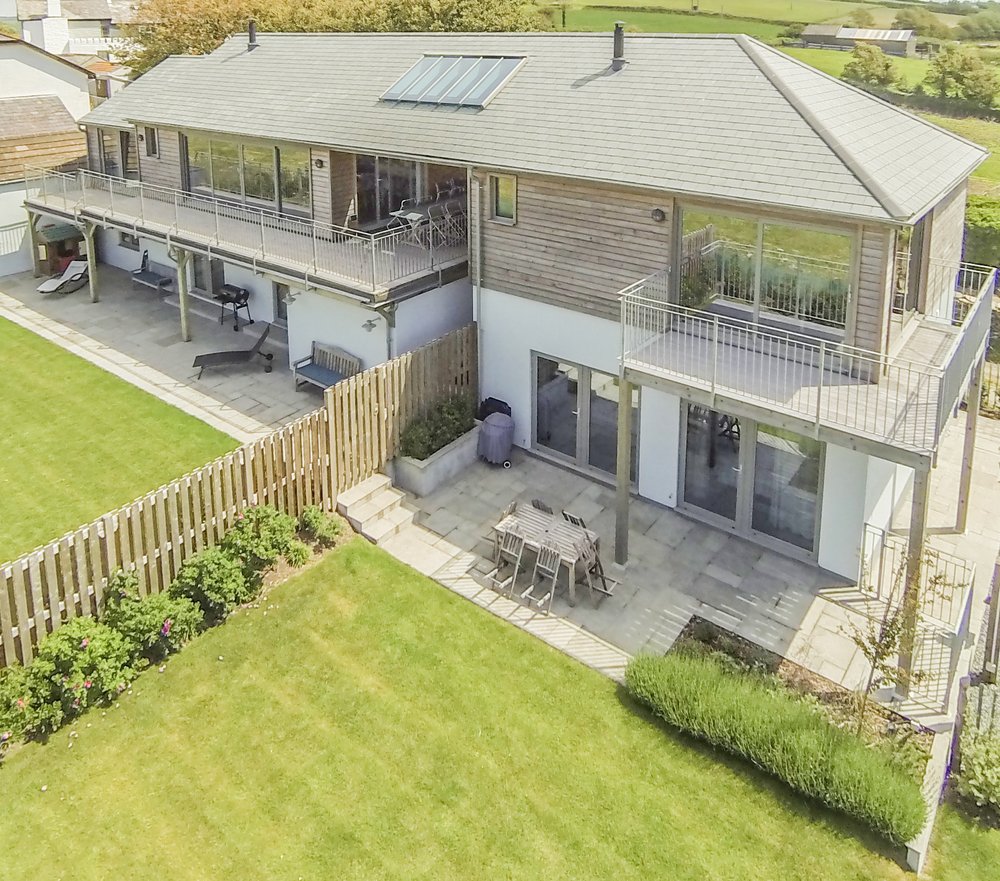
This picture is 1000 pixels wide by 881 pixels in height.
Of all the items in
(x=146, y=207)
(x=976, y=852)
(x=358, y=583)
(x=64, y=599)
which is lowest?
(x=976, y=852)

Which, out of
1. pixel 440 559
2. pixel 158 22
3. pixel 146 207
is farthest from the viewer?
pixel 158 22

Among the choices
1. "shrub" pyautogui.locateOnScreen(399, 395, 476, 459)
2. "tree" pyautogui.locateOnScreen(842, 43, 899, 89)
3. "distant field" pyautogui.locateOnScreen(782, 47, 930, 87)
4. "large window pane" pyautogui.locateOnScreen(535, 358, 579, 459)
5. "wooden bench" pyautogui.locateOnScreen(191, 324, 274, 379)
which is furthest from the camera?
"distant field" pyautogui.locateOnScreen(782, 47, 930, 87)

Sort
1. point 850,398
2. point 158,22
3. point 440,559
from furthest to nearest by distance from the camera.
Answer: point 158,22 < point 440,559 < point 850,398

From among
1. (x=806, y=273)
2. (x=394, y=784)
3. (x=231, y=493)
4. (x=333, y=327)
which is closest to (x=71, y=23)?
(x=333, y=327)

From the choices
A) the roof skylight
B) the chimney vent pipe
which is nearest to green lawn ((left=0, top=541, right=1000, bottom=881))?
the chimney vent pipe

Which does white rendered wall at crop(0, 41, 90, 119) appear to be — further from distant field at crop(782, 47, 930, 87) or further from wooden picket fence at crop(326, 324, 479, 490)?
distant field at crop(782, 47, 930, 87)

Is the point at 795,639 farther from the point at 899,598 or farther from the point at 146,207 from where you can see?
the point at 146,207

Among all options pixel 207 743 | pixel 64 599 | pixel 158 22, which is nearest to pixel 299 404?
pixel 64 599
